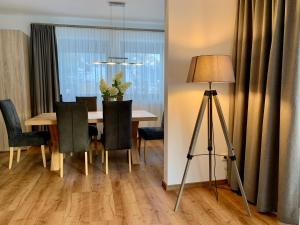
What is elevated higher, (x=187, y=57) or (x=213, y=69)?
(x=187, y=57)

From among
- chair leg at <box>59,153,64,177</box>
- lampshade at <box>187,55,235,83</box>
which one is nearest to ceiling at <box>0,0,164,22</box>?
lampshade at <box>187,55,235,83</box>

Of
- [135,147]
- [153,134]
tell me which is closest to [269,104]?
[153,134]

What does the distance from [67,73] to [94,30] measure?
1063mm

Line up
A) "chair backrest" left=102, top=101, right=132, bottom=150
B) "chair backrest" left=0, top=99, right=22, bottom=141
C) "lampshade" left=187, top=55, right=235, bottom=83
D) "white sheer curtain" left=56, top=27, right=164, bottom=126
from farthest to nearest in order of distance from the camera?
1. "white sheer curtain" left=56, top=27, right=164, bottom=126
2. "chair backrest" left=0, top=99, right=22, bottom=141
3. "chair backrest" left=102, top=101, right=132, bottom=150
4. "lampshade" left=187, top=55, right=235, bottom=83

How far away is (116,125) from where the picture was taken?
3258mm

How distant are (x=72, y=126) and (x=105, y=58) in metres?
2.50

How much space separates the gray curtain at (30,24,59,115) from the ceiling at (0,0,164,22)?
0.38 m

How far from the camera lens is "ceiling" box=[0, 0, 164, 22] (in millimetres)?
4129

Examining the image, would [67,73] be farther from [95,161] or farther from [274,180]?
[274,180]

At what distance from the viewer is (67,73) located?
5105 millimetres

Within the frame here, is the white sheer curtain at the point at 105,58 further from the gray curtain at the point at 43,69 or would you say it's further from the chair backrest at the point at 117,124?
the chair backrest at the point at 117,124

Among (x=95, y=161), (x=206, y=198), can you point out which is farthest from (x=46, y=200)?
(x=206, y=198)

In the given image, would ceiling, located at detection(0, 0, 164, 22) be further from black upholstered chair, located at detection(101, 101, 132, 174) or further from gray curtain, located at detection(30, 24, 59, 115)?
black upholstered chair, located at detection(101, 101, 132, 174)

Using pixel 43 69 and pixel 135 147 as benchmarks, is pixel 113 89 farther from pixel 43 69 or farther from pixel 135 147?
pixel 43 69
